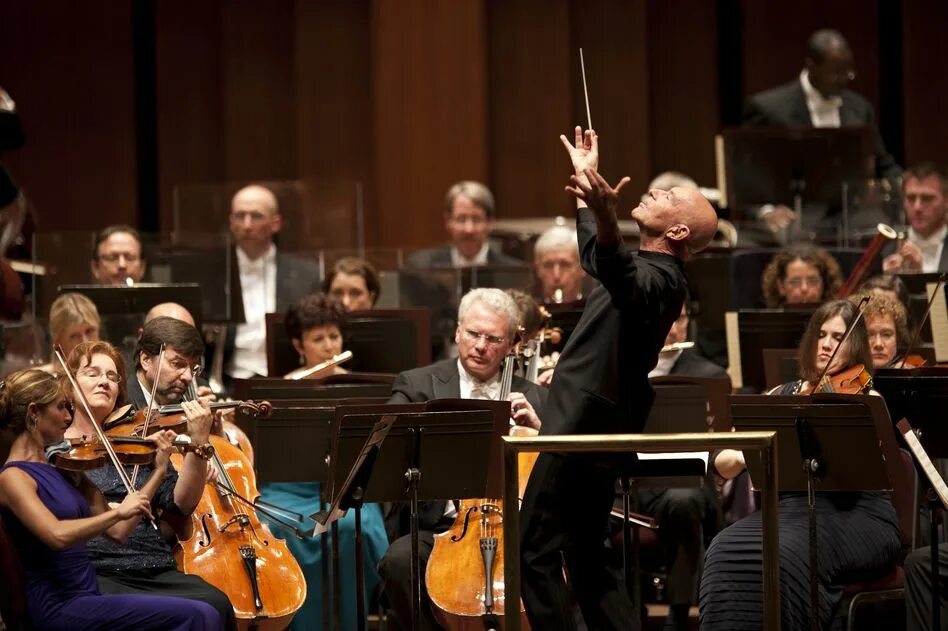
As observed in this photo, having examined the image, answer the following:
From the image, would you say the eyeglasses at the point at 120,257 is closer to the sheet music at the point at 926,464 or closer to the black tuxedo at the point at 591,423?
the black tuxedo at the point at 591,423

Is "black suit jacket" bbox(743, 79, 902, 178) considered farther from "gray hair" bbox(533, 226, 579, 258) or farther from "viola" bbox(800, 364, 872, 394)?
"viola" bbox(800, 364, 872, 394)

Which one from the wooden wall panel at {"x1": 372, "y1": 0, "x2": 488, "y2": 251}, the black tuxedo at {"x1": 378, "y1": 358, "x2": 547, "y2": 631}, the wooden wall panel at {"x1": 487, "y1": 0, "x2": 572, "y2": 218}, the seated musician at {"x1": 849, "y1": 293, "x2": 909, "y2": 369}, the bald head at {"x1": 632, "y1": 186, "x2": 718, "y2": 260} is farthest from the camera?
the wooden wall panel at {"x1": 487, "y1": 0, "x2": 572, "y2": 218}

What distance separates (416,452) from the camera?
3900mm

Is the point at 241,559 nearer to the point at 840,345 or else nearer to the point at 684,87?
the point at 840,345

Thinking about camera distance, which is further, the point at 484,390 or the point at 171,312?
the point at 171,312

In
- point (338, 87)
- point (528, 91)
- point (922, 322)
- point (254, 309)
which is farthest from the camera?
point (338, 87)

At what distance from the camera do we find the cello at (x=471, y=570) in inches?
161

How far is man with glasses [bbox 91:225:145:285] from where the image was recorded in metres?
6.16

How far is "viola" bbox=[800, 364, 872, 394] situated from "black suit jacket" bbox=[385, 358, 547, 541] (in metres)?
0.86

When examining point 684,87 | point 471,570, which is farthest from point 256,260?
point 684,87

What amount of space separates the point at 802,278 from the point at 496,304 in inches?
70.0

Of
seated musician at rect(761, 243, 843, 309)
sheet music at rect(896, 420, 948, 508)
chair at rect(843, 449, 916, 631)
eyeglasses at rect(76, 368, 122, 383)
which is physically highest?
seated musician at rect(761, 243, 843, 309)

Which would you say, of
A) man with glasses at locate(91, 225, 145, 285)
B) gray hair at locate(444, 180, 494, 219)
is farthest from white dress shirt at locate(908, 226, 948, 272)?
man with glasses at locate(91, 225, 145, 285)

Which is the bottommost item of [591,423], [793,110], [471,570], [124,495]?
[471,570]
